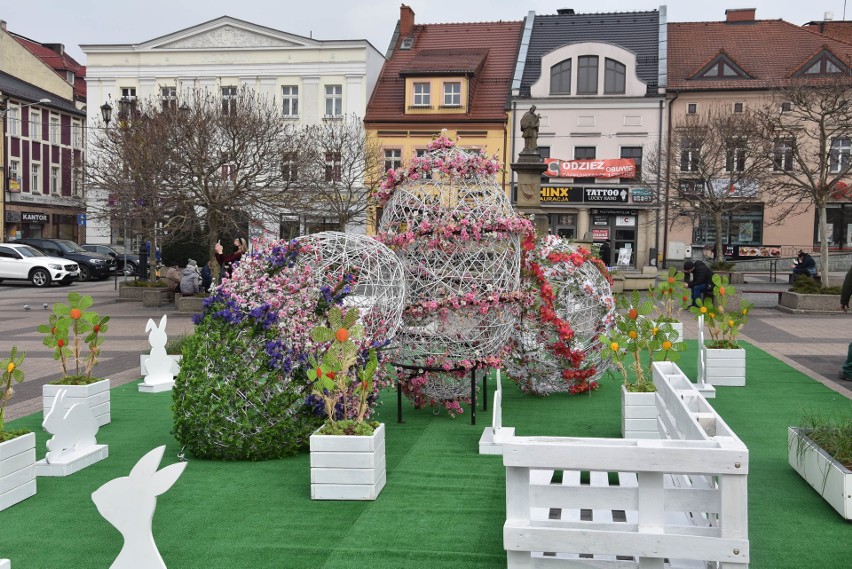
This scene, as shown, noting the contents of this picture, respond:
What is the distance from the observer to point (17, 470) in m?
6.14

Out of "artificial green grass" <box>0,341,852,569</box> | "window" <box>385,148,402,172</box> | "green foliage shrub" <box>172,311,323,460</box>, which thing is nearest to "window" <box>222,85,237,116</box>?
"window" <box>385,148,402,172</box>

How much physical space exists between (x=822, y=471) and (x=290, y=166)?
21939 mm

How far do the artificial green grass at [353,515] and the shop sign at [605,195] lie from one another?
29.9 meters

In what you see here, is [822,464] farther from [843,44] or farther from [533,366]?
[843,44]

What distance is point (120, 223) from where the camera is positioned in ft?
83.3

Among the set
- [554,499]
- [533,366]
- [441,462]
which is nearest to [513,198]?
[533,366]

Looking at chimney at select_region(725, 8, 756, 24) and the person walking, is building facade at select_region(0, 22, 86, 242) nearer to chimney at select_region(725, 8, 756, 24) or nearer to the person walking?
chimney at select_region(725, 8, 756, 24)

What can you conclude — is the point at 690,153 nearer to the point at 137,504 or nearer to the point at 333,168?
the point at 333,168

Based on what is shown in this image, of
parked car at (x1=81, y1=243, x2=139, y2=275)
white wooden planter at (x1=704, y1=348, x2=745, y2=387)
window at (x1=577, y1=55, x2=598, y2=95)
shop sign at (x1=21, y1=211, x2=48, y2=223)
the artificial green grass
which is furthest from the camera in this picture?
shop sign at (x1=21, y1=211, x2=48, y2=223)

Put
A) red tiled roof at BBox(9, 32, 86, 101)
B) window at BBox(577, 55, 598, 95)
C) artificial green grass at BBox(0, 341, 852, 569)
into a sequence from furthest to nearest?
red tiled roof at BBox(9, 32, 86, 101) < window at BBox(577, 55, 598, 95) < artificial green grass at BBox(0, 341, 852, 569)

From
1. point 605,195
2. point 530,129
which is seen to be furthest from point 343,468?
point 605,195

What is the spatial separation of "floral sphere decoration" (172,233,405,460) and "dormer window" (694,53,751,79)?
34.5 meters

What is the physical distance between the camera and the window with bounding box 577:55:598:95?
1487 inches

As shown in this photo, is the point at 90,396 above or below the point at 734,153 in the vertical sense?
below
